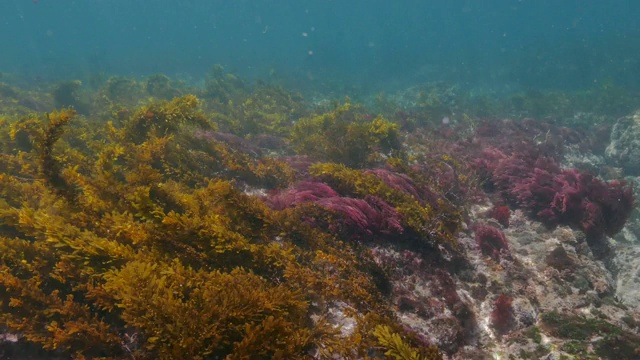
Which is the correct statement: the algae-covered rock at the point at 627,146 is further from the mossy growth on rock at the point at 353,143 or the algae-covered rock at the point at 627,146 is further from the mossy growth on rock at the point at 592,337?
the mossy growth on rock at the point at 592,337

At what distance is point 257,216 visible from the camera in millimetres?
4125

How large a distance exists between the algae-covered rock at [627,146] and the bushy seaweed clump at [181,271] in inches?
490

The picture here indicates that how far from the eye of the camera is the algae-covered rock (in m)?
12.7

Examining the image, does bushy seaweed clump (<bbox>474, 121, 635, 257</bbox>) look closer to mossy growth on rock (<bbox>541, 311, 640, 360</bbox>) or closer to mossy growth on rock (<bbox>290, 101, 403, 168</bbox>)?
mossy growth on rock (<bbox>290, 101, 403, 168</bbox>)

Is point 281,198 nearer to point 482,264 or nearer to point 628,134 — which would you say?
point 482,264

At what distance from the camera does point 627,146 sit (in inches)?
515

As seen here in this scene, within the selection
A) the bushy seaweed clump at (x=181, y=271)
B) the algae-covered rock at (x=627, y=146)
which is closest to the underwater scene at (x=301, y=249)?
the bushy seaweed clump at (x=181, y=271)

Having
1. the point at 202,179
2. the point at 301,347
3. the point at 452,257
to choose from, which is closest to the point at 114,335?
the point at 301,347

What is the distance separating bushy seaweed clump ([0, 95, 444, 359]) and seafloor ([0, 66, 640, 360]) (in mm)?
18

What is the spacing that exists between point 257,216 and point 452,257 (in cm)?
305

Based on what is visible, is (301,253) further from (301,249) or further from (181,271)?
(181,271)

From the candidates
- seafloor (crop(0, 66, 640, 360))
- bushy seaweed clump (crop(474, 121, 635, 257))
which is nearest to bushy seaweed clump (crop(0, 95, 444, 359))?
seafloor (crop(0, 66, 640, 360))

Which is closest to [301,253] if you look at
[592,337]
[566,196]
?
[592,337]

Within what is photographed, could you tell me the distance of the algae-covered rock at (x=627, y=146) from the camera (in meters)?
12.7
